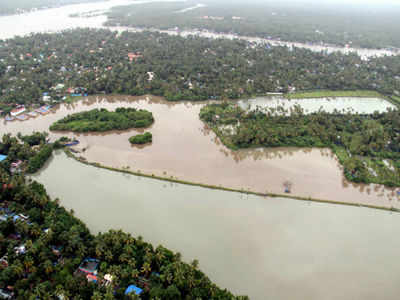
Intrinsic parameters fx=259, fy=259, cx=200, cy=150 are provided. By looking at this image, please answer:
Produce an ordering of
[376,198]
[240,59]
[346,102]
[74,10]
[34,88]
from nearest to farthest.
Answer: [376,198] → [34,88] → [346,102] → [240,59] → [74,10]

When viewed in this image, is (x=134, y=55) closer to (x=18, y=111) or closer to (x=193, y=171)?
(x=18, y=111)

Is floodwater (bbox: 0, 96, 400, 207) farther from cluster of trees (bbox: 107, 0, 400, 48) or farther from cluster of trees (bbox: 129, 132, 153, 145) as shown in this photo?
cluster of trees (bbox: 107, 0, 400, 48)

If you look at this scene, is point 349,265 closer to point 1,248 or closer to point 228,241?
point 228,241

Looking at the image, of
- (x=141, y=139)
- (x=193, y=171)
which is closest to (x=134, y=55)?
(x=141, y=139)

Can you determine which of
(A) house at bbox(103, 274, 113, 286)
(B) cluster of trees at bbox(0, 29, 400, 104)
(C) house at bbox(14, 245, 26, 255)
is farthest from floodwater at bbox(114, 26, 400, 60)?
(C) house at bbox(14, 245, 26, 255)

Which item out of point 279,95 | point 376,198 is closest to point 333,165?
point 376,198

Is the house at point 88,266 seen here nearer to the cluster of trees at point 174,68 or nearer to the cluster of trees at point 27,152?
the cluster of trees at point 27,152
